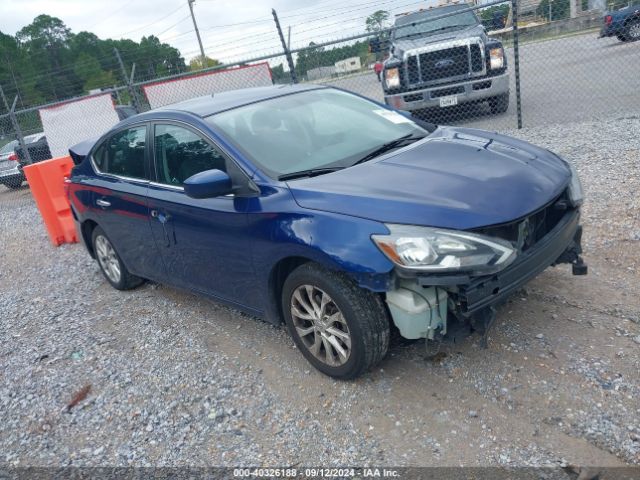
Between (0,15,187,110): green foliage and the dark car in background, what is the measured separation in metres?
12.7

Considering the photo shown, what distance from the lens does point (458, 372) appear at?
10.6ft

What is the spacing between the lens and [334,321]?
316 cm

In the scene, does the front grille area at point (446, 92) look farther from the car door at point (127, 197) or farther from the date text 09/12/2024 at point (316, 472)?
the date text 09/12/2024 at point (316, 472)

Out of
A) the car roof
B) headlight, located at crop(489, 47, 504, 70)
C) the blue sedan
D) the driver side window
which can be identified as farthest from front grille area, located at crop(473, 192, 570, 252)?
headlight, located at crop(489, 47, 504, 70)

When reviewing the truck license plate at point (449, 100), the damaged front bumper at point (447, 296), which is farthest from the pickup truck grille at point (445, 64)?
the damaged front bumper at point (447, 296)

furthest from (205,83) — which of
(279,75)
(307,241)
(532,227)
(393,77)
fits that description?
(532,227)

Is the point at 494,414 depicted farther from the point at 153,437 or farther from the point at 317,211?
the point at 153,437

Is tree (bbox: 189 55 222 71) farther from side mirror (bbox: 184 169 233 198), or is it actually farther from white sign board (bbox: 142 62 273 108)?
side mirror (bbox: 184 169 233 198)

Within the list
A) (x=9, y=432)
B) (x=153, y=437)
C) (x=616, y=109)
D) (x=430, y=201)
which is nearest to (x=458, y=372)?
(x=430, y=201)

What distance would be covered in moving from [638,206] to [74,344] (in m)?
4.96

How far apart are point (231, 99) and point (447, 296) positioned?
7.66 ft

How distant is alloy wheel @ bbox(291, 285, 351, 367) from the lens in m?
3.15

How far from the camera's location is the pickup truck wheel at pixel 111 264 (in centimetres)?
527

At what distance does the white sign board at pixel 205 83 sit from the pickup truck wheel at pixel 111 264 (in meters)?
6.54
